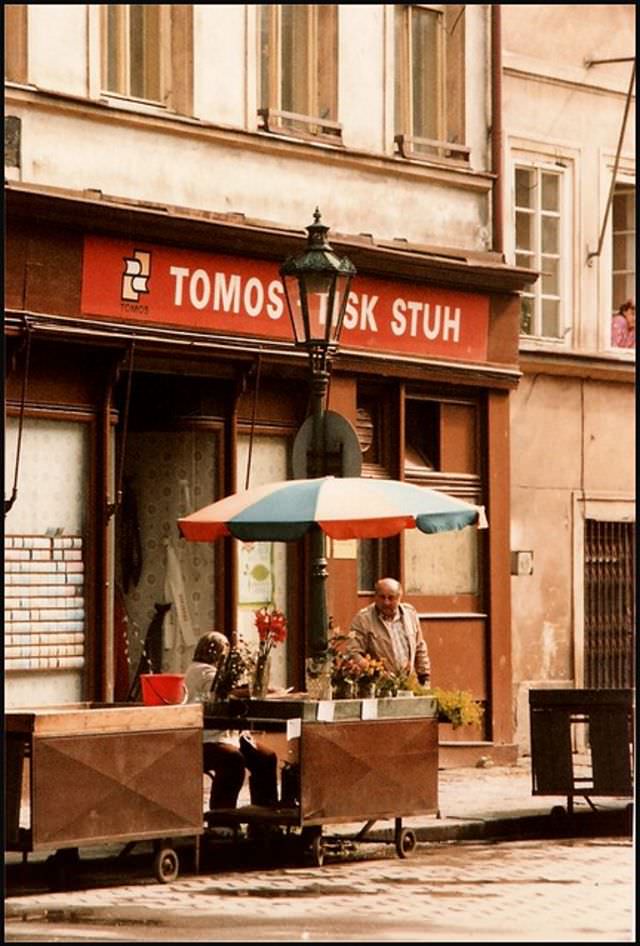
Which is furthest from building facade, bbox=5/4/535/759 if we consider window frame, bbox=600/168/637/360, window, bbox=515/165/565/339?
window frame, bbox=600/168/637/360

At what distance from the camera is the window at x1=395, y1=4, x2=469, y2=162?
23.1m

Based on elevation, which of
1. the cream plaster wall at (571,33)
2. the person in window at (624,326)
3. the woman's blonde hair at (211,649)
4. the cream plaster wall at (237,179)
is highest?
the cream plaster wall at (571,33)

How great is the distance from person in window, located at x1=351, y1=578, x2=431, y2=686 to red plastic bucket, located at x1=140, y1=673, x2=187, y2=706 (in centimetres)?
333

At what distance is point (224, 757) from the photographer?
645 inches

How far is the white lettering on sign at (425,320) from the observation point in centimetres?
2270

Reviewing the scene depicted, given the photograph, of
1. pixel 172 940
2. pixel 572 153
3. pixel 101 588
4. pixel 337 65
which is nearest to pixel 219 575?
pixel 101 588

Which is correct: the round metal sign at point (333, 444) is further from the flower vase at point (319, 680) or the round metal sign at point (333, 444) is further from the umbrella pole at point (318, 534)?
the flower vase at point (319, 680)

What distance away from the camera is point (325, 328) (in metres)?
17.1

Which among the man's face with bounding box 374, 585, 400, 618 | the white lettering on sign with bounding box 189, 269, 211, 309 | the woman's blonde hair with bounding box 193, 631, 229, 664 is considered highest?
the white lettering on sign with bounding box 189, 269, 211, 309

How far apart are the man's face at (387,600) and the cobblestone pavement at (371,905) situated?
2664 millimetres

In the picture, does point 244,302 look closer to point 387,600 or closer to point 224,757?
point 387,600

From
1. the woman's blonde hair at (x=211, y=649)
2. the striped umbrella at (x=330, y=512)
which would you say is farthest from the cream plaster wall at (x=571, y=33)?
the woman's blonde hair at (x=211, y=649)

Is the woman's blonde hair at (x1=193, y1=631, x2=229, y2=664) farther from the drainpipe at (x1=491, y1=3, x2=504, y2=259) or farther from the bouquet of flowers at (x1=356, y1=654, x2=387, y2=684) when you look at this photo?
the drainpipe at (x1=491, y1=3, x2=504, y2=259)

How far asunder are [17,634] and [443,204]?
640 centimetres
